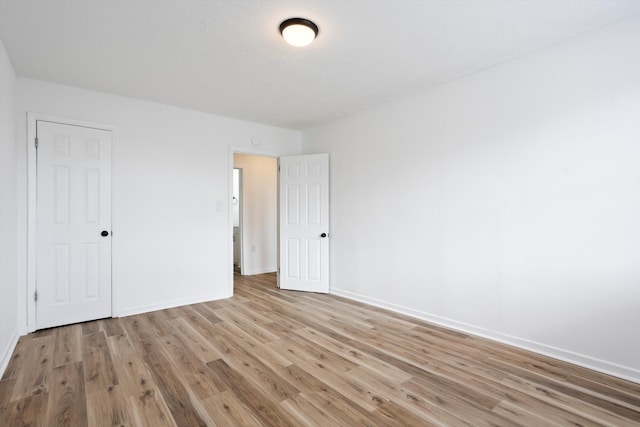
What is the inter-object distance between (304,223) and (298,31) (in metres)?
2.87

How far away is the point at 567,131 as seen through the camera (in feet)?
8.07

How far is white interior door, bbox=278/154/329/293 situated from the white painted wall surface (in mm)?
837

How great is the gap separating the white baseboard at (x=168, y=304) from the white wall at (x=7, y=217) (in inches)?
36.2

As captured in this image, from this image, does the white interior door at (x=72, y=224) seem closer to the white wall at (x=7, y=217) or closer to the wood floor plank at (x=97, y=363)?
the white wall at (x=7, y=217)

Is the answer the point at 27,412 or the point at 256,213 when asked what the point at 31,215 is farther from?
the point at 256,213

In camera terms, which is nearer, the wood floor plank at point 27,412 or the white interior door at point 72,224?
the wood floor plank at point 27,412

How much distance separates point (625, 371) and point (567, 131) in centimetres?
180

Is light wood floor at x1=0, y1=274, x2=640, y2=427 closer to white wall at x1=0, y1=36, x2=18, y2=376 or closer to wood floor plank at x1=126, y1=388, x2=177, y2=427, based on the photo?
wood floor plank at x1=126, y1=388, x2=177, y2=427

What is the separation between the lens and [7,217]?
263cm

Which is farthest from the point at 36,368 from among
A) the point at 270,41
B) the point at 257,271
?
the point at 257,271

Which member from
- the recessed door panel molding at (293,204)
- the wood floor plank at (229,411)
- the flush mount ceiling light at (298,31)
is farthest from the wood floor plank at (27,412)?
the recessed door panel molding at (293,204)

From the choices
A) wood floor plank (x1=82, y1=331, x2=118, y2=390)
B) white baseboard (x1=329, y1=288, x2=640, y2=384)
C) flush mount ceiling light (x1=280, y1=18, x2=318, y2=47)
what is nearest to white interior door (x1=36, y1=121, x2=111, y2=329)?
wood floor plank (x1=82, y1=331, x2=118, y2=390)

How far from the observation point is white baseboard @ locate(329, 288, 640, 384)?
7.29 ft

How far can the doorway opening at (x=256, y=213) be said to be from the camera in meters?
5.91
